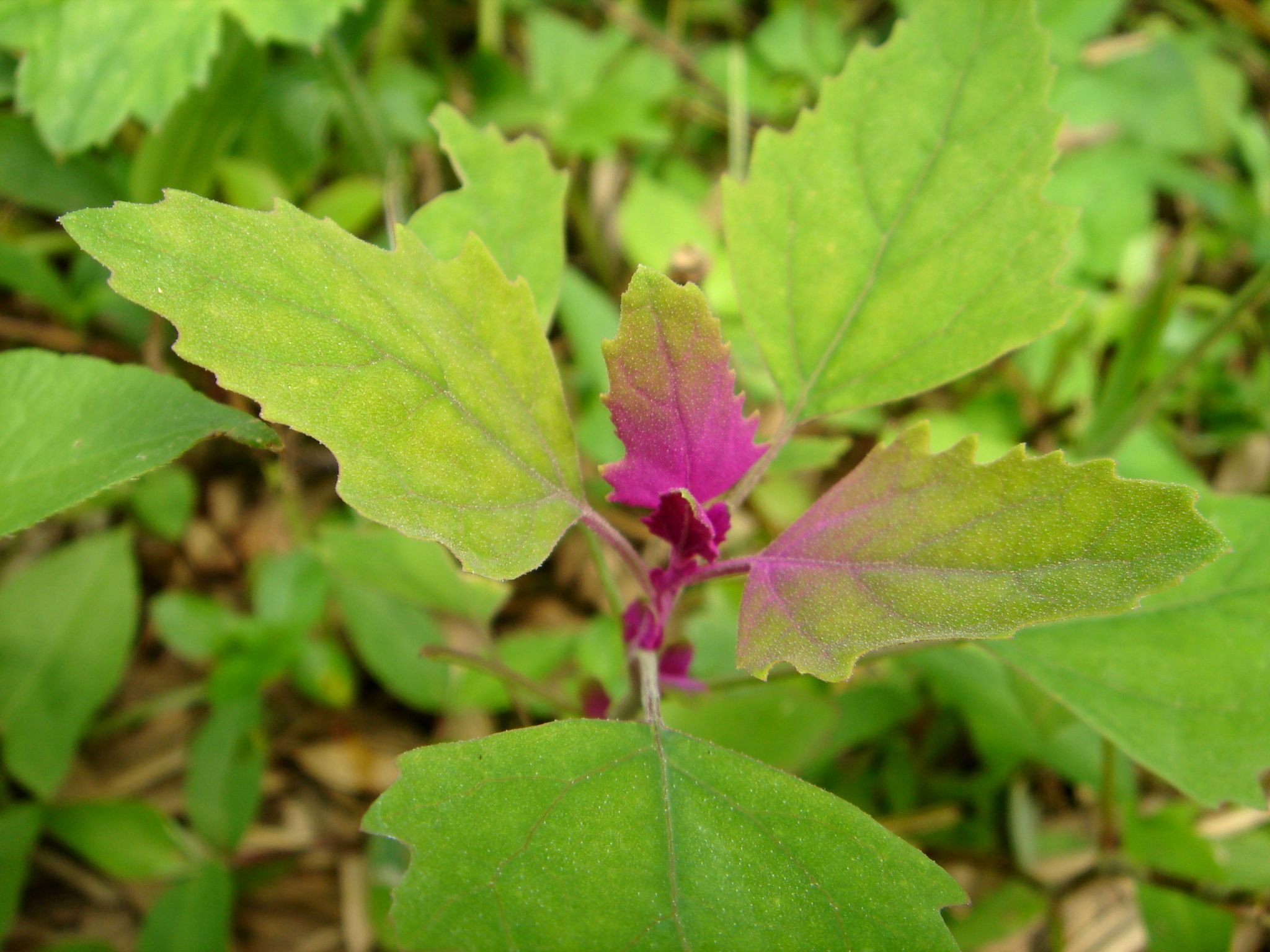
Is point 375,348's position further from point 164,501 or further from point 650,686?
point 164,501

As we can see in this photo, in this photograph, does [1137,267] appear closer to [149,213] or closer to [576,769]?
[576,769]

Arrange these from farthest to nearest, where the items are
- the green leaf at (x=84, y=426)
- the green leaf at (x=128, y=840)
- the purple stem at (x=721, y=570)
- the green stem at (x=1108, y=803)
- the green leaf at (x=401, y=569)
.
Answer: the green leaf at (x=128, y=840) → the green stem at (x=1108, y=803) → the green leaf at (x=401, y=569) → the purple stem at (x=721, y=570) → the green leaf at (x=84, y=426)

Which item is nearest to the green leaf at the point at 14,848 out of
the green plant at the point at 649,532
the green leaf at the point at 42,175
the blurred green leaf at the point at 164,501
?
the green plant at the point at 649,532

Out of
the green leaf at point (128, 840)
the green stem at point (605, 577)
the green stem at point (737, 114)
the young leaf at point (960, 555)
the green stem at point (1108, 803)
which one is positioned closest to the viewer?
the young leaf at point (960, 555)

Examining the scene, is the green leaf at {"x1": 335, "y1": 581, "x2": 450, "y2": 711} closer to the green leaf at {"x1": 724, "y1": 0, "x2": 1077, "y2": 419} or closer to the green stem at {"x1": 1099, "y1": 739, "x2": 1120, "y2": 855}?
the green leaf at {"x1": 724, "y1": 0, "x2": 1077, "y2": 419}

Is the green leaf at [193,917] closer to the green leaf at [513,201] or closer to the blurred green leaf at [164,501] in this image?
the blurred green leaf at [164,501]

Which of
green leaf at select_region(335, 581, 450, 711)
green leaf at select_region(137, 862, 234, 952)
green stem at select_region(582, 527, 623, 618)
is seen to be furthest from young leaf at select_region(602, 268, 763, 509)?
green leaf at select_region(137, 862, 234, 952)
